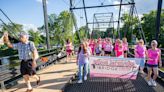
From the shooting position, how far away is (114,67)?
949 centimetres

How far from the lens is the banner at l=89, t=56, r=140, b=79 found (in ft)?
30.6

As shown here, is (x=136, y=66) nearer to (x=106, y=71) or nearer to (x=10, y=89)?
(x=106, y=71)

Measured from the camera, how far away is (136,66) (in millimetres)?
9312

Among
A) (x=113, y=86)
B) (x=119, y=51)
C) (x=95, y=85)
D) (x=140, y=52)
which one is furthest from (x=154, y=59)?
(x=119, y=51)

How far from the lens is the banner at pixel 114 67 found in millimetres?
9320

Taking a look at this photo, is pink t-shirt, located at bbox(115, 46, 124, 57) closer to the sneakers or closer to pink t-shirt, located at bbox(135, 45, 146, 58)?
pink t-shirt, located at bbox(135, 45, 146, 58)

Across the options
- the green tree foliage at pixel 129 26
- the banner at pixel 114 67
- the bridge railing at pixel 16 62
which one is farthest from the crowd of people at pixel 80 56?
the green tree foliage at pixel 129 26

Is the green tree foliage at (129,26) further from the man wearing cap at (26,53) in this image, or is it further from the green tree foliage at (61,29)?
the green tree foliage at (61,29)

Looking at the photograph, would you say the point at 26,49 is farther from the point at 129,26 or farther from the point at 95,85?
the point at 129,26

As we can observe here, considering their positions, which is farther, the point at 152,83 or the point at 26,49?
the point at 152,83

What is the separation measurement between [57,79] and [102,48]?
865 centimetres

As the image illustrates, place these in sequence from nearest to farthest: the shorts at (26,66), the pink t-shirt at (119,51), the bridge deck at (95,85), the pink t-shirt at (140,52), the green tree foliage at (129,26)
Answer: the shorts at (26,66) → the bridge deck at (95,85) → the pink t-shirt at (140,52) → the pink t-shirt at (119,51) → the green tree foliage at (129,26)

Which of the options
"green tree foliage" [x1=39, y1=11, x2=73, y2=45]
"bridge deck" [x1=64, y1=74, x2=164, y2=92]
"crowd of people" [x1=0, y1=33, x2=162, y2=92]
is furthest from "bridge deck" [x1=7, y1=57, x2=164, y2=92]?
"green tree foliage" [x1=39, y1=11, x2=73, y2=45]

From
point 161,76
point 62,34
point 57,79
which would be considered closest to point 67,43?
point 57,79
